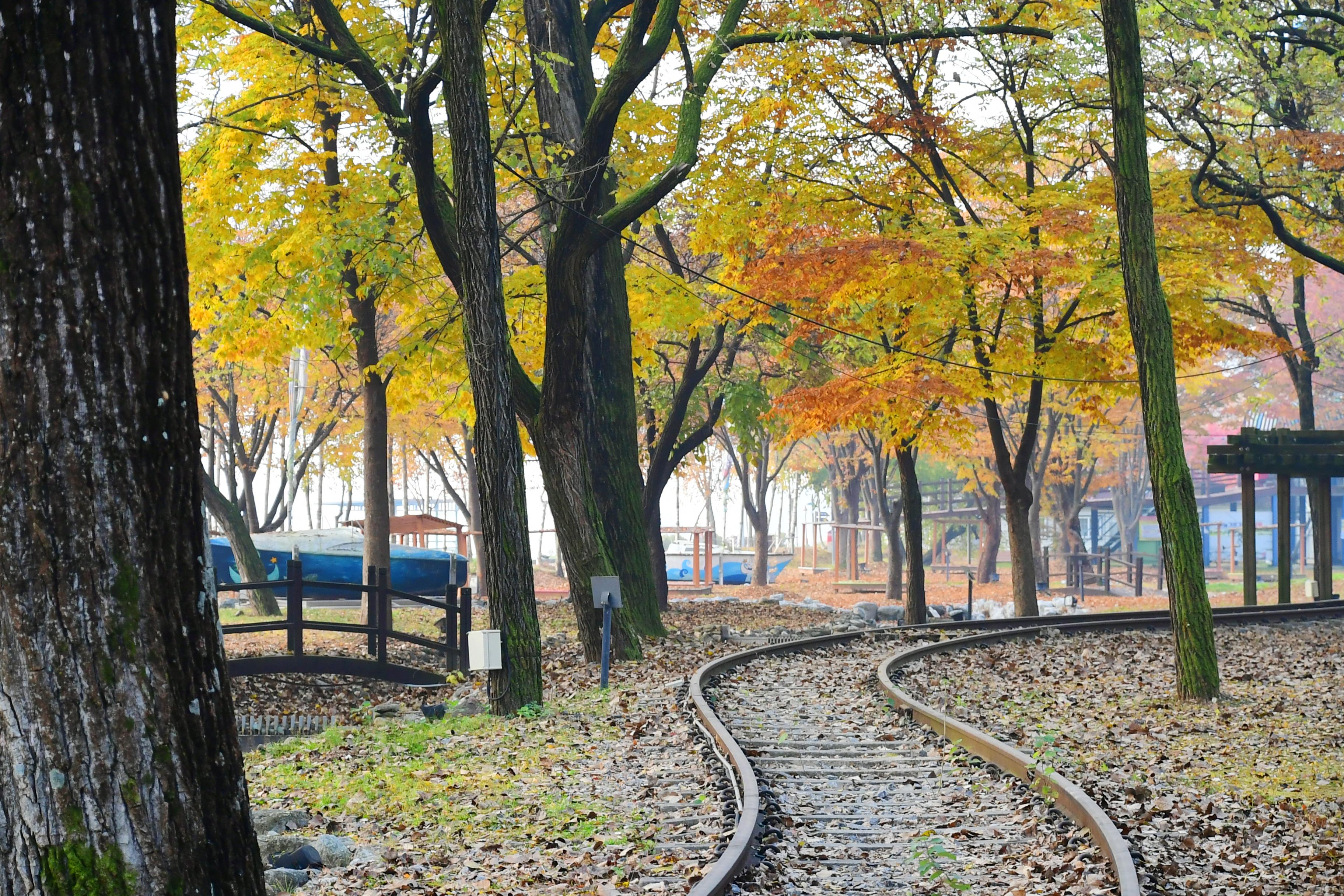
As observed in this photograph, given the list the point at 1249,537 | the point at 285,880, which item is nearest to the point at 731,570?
the point at 1249,537

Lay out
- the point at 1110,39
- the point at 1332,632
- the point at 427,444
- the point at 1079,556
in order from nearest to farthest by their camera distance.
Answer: the point at 1110,39 < the point at 1332,632 < the point at 427,444 < the point at 1079,556

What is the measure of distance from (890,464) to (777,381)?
29.6 meters

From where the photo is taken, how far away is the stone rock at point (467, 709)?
1250cm

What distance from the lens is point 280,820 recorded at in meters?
7.47

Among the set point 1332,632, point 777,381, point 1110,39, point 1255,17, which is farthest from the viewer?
point 777,381

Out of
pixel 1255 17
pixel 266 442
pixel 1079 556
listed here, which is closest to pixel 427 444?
pixel 266 442

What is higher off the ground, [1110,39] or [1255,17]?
[1255,17]

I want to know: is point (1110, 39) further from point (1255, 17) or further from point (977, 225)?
point (977, 225)

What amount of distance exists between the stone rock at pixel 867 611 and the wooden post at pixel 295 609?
1320cm

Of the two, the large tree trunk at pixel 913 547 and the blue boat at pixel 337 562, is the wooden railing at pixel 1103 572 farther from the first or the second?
the blue boat at pixel 337 562

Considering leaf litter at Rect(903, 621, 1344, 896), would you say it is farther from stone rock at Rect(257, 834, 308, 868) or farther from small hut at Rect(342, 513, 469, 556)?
small hut at Rect(342, 513, 469, 556)

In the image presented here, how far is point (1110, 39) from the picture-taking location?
11930 millimetres

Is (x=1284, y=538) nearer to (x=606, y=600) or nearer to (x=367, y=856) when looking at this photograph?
(x=606, y=600)

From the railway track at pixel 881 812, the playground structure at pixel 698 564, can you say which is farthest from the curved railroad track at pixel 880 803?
the playground structure at pixel 698 564
